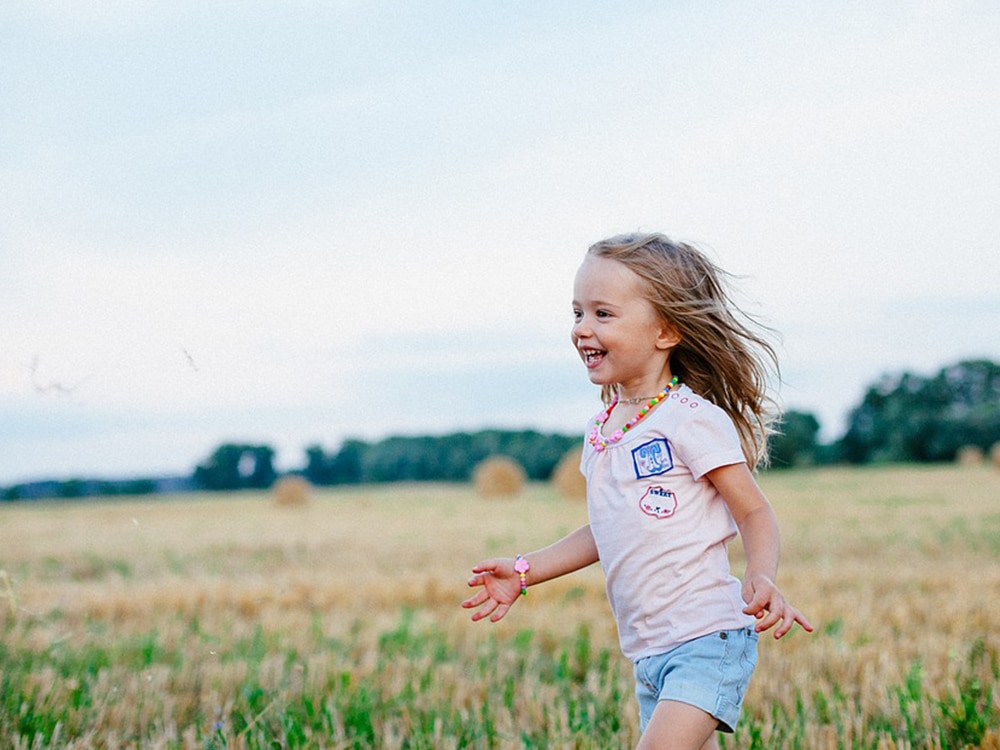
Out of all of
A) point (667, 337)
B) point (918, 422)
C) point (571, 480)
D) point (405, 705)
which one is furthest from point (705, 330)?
point (918, 422)

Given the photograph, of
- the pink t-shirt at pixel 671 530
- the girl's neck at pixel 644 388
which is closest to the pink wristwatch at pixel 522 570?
the pink t-shirt at pixel 671 530

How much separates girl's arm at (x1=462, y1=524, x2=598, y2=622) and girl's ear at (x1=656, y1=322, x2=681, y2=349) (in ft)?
1.76

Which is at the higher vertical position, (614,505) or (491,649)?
(614,505)

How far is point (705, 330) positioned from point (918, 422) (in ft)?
168

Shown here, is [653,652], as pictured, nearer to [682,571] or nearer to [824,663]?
[682,571]

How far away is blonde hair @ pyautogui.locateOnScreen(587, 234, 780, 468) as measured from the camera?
2877mm

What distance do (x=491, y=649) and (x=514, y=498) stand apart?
69.4 feet

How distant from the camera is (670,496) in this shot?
273 cm

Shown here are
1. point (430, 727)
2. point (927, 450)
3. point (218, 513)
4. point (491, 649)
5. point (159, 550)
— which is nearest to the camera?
point (430, 727)

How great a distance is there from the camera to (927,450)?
49.4m

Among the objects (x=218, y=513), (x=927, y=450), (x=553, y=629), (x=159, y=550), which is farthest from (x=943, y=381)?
(x=553, y=629)

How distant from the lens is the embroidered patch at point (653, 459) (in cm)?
273

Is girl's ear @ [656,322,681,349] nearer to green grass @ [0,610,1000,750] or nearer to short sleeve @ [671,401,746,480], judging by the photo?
short sleeve @ [671,401,746,480]

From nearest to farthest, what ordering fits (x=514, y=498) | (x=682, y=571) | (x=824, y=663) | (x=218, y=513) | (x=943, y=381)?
1. (x=682, y=571)
2. (x=824, y=663)
3. (x=218, y=513)
4. (x=514, y=498)
5. (x=943, y=381)
